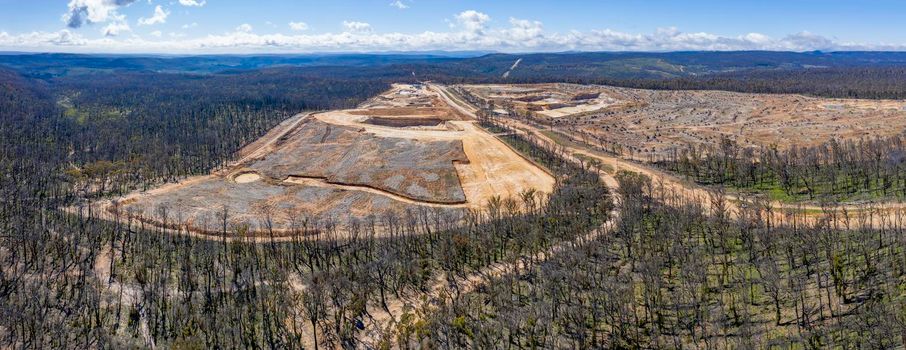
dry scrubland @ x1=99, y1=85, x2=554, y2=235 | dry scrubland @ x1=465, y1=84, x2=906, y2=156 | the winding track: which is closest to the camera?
the winding track

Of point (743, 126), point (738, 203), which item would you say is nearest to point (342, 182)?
point (738, 203)

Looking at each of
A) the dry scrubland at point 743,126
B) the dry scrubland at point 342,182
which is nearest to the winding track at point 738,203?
the dry scrubland at point 743,126

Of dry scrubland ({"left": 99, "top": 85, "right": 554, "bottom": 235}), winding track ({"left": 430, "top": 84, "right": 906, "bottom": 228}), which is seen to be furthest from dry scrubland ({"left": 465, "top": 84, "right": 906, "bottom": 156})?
dry scrubland ({"left": 99, "top": 85, "right": 554, "bottom": 235})

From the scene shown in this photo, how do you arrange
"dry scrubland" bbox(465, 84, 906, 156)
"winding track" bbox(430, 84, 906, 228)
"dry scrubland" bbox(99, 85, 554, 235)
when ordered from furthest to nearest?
1. "dry scrubland" bbox(465, 84, 906, 156)
2. "dry scrubland" bbox(99, 85, 554, 235)
3. "winding track" bbox(430, 84, 906, 228)

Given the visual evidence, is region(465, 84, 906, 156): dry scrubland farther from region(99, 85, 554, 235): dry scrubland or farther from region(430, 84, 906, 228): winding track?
region(99, 85, 554, 235): dry scrubland

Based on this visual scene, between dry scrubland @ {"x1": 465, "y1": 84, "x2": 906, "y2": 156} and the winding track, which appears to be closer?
the winding track

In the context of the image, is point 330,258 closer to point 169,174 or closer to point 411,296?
point 411,296

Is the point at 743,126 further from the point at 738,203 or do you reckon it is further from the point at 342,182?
the point at 342,182

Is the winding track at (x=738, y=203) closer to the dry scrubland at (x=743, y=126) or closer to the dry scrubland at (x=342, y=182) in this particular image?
the dry scrubland at (x=743, y=126)
